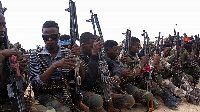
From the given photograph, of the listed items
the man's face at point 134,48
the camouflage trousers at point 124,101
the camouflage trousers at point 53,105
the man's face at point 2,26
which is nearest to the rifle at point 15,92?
the man's face at point 2,26

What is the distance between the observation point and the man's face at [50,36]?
3719 millimetres

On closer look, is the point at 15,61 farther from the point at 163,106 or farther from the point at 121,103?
the point at 163,106

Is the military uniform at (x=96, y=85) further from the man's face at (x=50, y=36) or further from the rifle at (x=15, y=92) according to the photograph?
the rifle at (x=15, y=92)

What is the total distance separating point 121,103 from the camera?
17.3ft

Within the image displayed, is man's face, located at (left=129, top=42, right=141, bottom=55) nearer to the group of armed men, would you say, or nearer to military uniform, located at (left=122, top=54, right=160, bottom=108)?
the group of armed men

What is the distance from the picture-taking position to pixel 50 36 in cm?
372

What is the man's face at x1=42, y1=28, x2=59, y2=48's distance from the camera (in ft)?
12.2

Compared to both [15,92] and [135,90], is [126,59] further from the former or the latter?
[15,92]

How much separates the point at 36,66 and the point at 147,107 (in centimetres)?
371

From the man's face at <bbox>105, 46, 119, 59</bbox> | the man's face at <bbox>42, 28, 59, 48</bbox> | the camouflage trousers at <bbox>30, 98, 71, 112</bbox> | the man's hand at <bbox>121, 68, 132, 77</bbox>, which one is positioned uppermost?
the man's face at <bbox>42, 28, 59, 48</bbox>

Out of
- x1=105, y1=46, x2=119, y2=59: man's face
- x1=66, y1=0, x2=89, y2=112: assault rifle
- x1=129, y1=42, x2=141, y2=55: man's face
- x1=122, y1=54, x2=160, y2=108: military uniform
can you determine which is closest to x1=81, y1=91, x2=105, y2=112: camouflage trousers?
x1=66, y1=0, x2=89, y2=112: assault rifle

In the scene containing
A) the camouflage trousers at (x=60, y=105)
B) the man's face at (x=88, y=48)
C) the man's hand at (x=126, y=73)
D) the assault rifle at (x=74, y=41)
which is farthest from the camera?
the man's hand at (x=126, y=73)

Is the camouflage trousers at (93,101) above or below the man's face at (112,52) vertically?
below

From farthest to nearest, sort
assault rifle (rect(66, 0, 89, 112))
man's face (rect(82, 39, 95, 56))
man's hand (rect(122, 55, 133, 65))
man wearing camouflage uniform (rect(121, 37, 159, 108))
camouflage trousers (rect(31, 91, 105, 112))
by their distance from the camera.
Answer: man's hand (rect(122, 55, 133, 65)), man wearing camouflage uniform (rect(121, 37, 159, 108)), man's face (rect(82, 39, 95, 56)), assault rifle (rect(66, 0, 89, 112)), camouflage trousers (rect(31, 91, 105, 112))
